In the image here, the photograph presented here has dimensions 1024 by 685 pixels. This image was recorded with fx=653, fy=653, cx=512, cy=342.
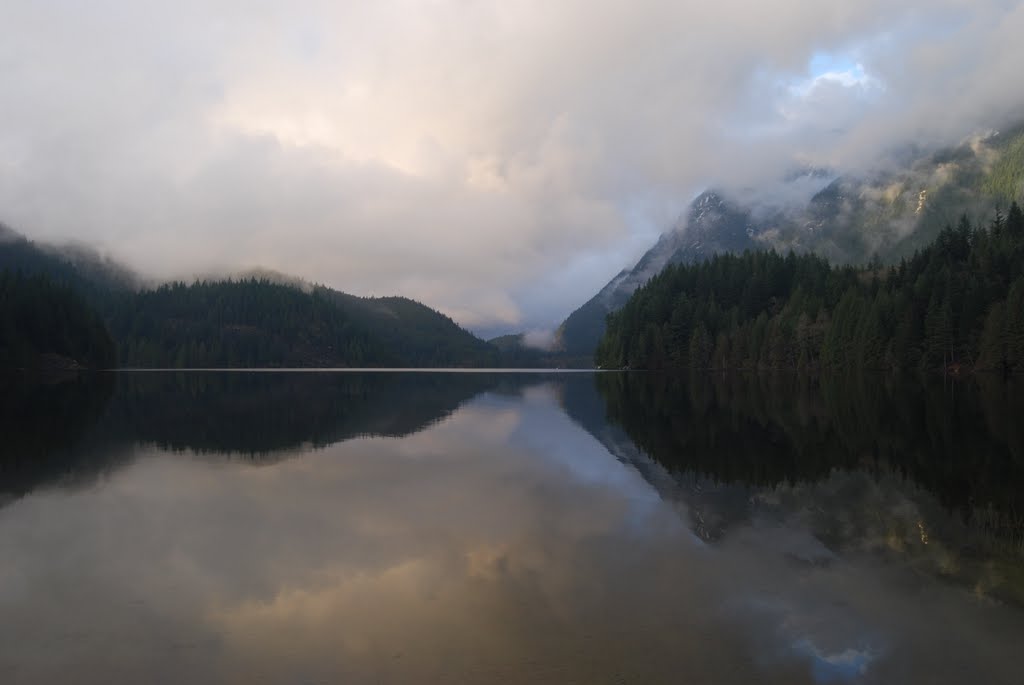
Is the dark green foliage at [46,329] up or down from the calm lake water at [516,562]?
up

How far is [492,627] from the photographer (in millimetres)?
10906

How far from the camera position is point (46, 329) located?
145 m

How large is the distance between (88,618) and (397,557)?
6.00 metres

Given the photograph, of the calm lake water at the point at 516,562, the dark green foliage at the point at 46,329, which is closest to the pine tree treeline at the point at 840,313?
the calm lake water at the point at 516,562

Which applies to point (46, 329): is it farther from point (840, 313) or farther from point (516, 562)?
point (840, 313)

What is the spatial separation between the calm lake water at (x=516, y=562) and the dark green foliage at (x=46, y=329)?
124 m

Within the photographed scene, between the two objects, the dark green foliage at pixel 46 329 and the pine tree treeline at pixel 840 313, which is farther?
the dark green foliage at pixel 46 329

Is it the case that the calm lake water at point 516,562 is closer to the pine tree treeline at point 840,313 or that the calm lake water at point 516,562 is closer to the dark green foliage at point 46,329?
the pine tree treeline at point 840,313

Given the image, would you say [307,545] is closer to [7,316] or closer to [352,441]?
[352,441]

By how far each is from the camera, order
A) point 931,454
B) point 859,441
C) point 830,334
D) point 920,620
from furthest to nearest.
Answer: point 830,334 < point 859,441 < point 931,454 < point 920,620

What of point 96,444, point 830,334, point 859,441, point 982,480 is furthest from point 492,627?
point 830,334

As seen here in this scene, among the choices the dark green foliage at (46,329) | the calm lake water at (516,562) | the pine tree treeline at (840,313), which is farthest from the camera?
the dark green foliage at (46,329)

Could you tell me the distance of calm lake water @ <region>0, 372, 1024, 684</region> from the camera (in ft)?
31.8

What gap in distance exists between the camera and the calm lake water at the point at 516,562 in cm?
969
